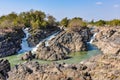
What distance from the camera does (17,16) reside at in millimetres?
77625

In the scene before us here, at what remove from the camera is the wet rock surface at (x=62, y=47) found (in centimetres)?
4183

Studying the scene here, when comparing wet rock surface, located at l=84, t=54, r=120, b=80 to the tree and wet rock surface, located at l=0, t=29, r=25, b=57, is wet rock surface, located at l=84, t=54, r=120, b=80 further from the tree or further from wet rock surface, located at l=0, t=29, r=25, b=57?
the tree

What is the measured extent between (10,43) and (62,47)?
9887 millimetres

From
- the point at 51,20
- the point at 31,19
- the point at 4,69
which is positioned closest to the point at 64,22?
the point at 51,20

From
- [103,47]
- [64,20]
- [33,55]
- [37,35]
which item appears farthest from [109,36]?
[64,20]

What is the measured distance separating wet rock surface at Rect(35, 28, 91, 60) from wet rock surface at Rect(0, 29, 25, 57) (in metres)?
6.13

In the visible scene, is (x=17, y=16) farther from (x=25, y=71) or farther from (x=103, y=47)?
(x=25, y=71)

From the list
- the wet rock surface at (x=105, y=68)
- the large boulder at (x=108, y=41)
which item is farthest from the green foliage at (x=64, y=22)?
the wet rock surface at (x=105, y=68)

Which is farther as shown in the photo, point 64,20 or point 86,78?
point 64,20

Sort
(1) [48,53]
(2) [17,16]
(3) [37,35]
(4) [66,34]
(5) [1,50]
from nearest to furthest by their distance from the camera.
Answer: (1) [48,53], (5) [1,50], (4) [66,34], (3) [37,35], (2) [17,16]

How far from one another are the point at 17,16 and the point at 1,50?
30.0 m

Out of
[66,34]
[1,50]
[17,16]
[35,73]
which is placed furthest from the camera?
[17,16]

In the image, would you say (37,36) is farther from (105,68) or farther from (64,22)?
(105,68)

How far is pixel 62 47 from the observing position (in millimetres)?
47062
